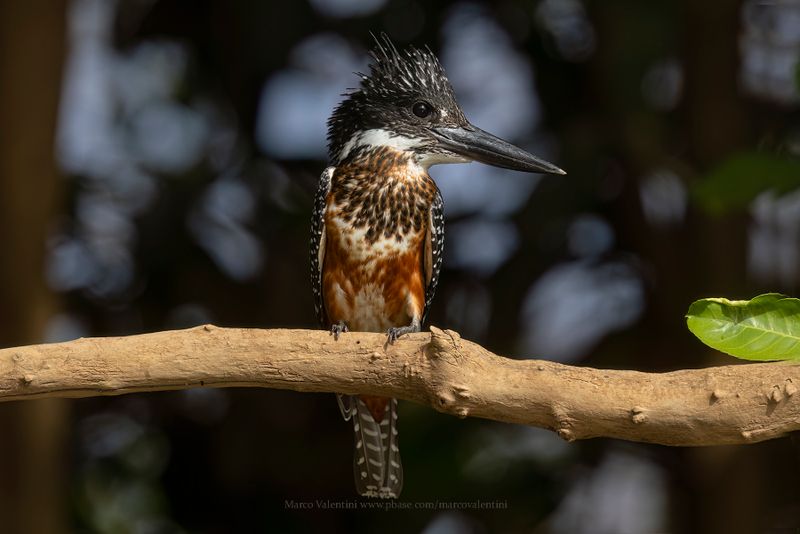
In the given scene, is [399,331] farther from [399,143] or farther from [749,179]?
[749,179]

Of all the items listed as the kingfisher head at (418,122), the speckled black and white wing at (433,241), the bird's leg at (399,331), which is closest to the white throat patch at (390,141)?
the kingfisher head at (418,122)

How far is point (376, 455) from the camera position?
3.56 metres

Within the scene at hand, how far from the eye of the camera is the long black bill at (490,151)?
3.32 metres

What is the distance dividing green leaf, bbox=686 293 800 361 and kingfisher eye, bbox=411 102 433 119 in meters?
1.58

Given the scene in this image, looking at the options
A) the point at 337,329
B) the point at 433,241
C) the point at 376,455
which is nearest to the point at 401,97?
the point at 433,241

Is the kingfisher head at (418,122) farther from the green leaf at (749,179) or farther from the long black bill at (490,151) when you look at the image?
the green leaf at (749,179)

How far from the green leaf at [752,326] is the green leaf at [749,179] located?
121 cm

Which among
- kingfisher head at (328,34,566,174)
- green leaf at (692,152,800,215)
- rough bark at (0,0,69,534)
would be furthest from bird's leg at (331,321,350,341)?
rough bark at (0,0,69,534)

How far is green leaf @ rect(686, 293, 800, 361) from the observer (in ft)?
6.40

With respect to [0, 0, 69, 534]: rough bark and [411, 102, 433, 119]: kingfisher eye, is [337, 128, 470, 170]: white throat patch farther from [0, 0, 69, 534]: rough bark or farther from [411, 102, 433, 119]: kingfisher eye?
[0, 0, 69, 534]: rough bark

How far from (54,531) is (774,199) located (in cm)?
288

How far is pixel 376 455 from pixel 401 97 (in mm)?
1081

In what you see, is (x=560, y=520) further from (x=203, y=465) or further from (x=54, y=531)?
(x=54, y=531)

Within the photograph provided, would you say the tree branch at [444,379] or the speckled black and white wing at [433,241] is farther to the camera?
the speckled black and white wing at [433,241]
